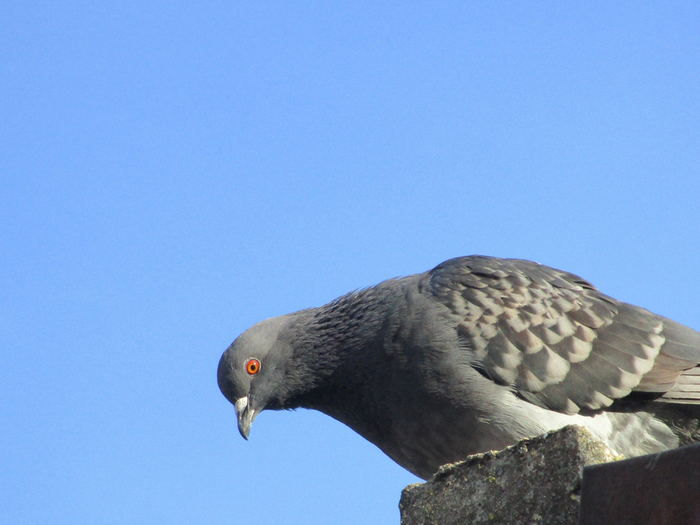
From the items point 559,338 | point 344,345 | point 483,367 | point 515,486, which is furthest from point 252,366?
point 515,486

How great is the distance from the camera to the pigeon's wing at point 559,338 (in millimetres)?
6754

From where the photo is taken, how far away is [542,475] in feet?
9.53

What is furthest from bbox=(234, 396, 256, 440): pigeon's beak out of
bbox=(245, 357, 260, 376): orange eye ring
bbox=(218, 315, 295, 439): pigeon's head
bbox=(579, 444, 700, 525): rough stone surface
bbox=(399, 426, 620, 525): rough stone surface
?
bbox=(579, 444, 700, 525): rough stone surface

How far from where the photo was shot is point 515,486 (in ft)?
9.82

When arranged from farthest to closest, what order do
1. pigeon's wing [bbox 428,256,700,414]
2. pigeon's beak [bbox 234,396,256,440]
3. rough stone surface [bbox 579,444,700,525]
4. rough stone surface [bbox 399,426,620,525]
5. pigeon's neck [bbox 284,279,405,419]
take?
pigeon's beak [bbox 234,396,256,440]
pigeon's neck [bbox 284,279,405,419]
pigeon's wing [bbox 428,256,700,414]
rough stone surface [bbox 399,426,620,525]
rough stone surface [bbox 579,444,700,525]

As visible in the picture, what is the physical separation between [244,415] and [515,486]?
5.46 meters

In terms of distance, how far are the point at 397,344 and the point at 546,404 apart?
1413 millimetres

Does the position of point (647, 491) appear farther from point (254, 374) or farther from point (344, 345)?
point (254, 374)

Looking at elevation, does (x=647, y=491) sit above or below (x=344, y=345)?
above

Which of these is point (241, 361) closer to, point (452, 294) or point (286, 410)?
point (286, 410)

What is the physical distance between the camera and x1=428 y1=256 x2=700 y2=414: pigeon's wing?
6754 millimetres

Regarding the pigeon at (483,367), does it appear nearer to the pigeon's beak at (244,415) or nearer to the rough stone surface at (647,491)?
the pigeon's beak at (244,415)

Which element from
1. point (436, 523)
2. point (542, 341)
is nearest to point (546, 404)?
point (542, 341)

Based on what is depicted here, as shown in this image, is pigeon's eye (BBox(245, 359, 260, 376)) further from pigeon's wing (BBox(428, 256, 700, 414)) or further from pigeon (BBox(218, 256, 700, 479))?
pigeon's wing (BBox(428, 256, 700, 414))
